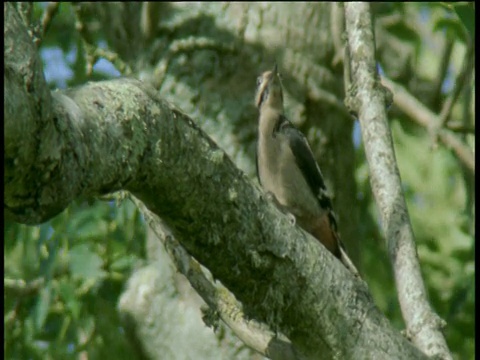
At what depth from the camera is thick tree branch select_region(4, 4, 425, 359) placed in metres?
1.95

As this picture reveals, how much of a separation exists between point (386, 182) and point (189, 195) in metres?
1.33

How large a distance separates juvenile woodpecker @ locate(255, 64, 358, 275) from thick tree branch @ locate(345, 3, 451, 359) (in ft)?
3.50

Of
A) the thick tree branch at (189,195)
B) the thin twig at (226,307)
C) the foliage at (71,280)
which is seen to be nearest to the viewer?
the thick tree branch at (189,195)

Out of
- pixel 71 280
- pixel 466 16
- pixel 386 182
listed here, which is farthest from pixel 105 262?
pixel 466 16

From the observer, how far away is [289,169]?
504 cm

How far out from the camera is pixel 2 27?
6.18 ft

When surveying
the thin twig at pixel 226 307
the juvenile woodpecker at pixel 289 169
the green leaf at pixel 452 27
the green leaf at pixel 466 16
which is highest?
the green leaf at pixel 466 16

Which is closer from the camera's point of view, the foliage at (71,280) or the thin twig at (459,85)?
the foliage at (71,280)

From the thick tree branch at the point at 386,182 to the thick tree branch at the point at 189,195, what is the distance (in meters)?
0.35

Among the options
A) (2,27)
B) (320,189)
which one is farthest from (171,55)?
(2,27)

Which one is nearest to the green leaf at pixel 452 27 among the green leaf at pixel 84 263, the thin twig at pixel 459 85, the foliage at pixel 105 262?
the foliage at pixel 105 262

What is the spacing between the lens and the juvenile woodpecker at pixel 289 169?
486cm

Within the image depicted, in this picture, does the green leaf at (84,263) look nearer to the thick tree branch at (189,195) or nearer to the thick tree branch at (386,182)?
the thick tree branch at (386,182)

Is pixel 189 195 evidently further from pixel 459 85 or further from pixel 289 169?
pixel 459 85
